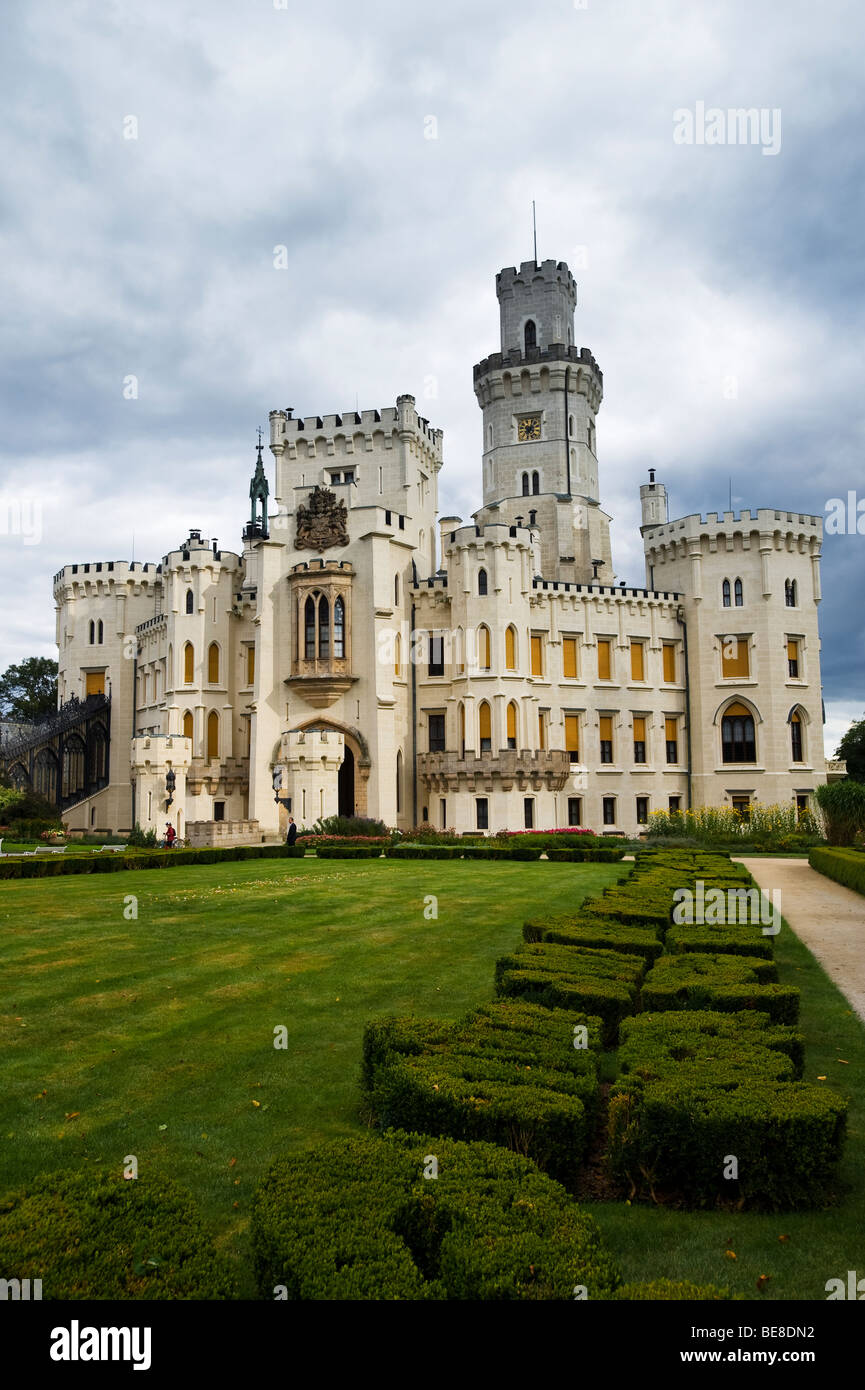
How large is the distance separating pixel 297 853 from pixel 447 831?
13.0 metres

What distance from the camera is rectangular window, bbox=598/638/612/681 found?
54719mm

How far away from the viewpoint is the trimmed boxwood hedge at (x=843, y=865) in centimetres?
2317

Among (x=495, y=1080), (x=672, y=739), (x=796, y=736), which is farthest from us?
(x=672, y=739)

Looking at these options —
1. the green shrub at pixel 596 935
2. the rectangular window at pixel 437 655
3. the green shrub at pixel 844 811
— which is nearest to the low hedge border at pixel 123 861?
the green shrub at pixel 596 935

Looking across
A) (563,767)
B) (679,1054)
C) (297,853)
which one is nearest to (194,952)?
(679,1054)

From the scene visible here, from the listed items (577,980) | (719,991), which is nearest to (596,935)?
(577,980)

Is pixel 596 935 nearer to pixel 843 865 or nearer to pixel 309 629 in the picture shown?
pixel 843 865

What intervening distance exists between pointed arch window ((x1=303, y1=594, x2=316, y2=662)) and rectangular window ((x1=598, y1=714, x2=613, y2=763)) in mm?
16950

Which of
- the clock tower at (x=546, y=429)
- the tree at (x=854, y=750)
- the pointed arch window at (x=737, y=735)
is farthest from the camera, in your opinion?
the tree at (x=854, y=750)

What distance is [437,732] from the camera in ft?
167

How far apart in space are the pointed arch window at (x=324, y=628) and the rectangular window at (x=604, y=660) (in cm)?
1600

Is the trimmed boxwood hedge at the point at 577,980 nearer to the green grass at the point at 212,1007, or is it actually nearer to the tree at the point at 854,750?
the green grass at the point at 212,1007

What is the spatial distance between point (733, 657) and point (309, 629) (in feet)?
78.8

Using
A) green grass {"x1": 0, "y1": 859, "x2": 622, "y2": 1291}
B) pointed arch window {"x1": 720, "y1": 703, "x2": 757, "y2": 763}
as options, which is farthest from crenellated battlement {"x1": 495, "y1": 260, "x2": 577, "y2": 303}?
green grass {"x1": 0, "y1": 859, "x2": 622, "y2": 1291}
